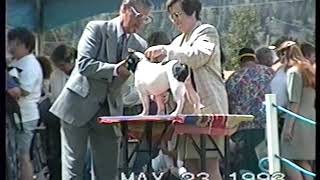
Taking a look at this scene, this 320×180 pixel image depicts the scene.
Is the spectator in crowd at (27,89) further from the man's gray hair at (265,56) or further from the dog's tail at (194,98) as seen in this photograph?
the man's gray hair at (265,56)

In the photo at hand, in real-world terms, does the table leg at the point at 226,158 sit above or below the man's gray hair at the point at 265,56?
below

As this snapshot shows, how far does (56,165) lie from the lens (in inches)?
226

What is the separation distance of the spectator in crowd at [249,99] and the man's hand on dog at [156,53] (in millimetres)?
407

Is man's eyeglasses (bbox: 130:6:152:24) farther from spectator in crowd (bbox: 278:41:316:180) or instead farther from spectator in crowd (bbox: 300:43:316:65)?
spectator in crowd (bbox: 300:43:316:65)

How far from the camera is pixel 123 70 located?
5.65 meters

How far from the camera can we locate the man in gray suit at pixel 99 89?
5656 millimetres

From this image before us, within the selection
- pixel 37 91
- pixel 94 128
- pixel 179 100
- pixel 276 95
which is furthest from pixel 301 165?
pixel 37 91

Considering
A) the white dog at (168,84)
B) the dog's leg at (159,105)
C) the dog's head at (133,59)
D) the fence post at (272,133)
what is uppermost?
the dog's head at (133,59)

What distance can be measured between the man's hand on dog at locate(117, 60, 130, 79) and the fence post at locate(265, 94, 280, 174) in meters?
0.82

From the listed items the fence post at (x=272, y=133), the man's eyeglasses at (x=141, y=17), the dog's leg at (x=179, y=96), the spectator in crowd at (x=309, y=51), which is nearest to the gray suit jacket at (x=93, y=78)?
the man's eyeglasses at (x=141, y=17)

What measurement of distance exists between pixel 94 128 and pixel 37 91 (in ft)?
1.32

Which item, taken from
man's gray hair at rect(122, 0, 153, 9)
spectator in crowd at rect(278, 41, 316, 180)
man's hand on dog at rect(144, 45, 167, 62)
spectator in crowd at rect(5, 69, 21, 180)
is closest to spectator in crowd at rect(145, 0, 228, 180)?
man's hand on dog at rect(144, 45, 167, 62)

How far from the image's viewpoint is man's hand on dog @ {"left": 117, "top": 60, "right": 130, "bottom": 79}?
564cm

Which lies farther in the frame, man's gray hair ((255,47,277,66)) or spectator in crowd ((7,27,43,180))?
spectator in crowd ((7,27,43,180))
